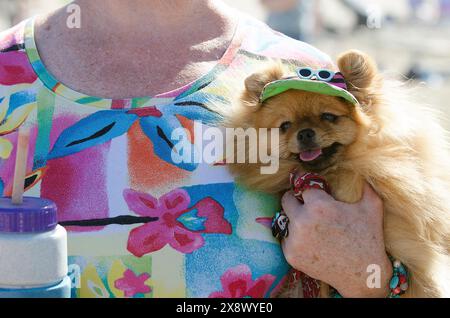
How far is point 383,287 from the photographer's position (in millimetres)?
1983

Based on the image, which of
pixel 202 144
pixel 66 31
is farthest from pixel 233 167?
pixel 66 31

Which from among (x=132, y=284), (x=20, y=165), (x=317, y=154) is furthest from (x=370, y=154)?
(x=20, y=165)

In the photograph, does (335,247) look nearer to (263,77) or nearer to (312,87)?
(312,87)

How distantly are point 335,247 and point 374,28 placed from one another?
20.2ft

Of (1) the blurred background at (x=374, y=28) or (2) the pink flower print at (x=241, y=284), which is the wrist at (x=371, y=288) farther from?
(1) the blurred background at (x=374, y=28)

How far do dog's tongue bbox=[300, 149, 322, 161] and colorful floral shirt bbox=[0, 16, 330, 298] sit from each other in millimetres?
167

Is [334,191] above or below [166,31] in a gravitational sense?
below

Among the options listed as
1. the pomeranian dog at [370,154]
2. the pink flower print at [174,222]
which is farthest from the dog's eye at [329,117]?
the pink flower print at [174,222]

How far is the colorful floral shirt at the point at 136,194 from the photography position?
1.93 meters

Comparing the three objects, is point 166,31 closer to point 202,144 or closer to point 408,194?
point 202,144

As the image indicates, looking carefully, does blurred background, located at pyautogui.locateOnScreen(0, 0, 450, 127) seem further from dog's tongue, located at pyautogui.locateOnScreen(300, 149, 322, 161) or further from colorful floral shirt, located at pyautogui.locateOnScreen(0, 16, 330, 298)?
colorful floral shirt, located at pyautogui.locateOnScreen(0, 16, 330, 298)

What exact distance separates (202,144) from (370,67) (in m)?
0.54

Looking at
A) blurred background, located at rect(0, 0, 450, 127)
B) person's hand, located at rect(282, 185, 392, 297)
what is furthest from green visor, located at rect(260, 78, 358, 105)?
blurred background, located at rect(0, 0, 450, 127)

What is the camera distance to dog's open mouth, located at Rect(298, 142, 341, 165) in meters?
2.16
